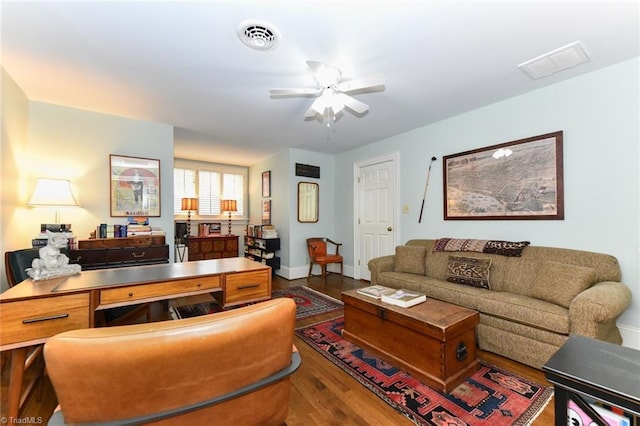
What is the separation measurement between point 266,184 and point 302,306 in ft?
10.2

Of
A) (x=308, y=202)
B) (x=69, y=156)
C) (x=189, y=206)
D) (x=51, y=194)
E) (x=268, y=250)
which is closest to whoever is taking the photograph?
(x=51, y=194)

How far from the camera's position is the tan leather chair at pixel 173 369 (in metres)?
0.64

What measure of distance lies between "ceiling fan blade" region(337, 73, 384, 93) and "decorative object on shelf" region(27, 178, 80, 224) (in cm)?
298

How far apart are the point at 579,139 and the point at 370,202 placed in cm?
276

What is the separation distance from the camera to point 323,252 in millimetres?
5051

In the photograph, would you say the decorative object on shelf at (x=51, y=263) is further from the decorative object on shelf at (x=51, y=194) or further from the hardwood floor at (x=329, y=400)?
the decorative object on shelf at (x=51, y=194)

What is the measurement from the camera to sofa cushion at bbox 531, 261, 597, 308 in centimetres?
206

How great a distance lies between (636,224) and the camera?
224cm

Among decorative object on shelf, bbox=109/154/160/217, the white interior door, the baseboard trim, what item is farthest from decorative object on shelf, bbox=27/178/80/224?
the white interior door

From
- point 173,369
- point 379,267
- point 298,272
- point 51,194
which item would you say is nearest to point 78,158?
point 51,194

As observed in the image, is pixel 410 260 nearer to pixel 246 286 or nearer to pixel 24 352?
pixel 246 286

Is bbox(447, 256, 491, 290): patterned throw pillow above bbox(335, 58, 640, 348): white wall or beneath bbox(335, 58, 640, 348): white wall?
beneath

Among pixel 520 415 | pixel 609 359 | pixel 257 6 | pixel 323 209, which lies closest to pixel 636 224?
pixel 520 415

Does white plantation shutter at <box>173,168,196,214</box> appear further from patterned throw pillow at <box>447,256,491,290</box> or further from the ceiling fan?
patterned throw pillow at <box>447,256,491,290</box>
